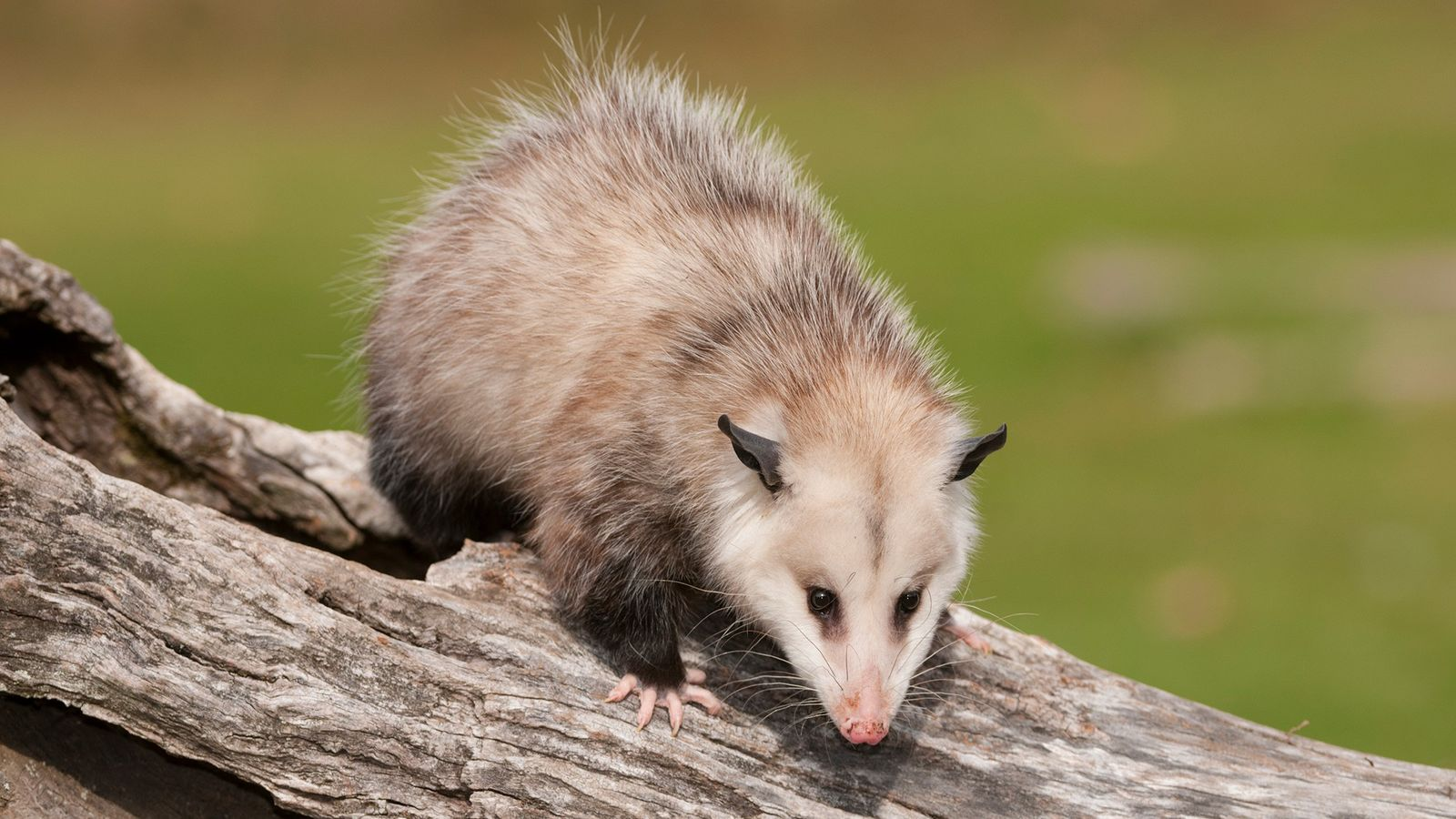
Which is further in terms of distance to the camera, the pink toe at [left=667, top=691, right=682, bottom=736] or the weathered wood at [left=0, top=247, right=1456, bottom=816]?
the pink toe at [left=667, top=691, right=682, bottom=736]

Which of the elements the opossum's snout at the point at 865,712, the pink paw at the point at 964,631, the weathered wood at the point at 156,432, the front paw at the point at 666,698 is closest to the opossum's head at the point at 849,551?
the opossum's snout at the point at 865,712

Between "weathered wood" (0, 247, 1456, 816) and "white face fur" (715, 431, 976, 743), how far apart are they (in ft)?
1.09

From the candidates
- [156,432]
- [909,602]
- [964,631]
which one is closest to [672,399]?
[909,602]

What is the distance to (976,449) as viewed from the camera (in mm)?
3027

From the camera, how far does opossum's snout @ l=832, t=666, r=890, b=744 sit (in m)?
2.89

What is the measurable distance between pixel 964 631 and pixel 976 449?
0.76m

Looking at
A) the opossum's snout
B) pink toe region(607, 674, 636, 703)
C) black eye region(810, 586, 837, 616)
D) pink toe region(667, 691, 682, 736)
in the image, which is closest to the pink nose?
the opossum's snout

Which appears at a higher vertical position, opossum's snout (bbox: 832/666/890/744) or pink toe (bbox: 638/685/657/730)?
opossum's snout (bbox: 832/666/890/744)

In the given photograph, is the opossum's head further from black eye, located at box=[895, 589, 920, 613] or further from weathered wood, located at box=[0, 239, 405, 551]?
weathered wood, located at box=[0, 239, 405, 551]

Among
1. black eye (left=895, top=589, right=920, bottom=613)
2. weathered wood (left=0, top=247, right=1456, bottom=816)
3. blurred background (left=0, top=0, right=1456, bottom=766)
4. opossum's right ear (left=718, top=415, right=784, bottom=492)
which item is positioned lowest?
weathered wood (left=0, top=247, right=1456, bottom=816)

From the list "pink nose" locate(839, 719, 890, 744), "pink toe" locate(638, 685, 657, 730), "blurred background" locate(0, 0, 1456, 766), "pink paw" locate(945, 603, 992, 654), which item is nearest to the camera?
"pink nose" locate(839, 719, 890, 744)

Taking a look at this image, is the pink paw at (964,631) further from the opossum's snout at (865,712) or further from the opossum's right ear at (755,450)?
Result: the opossum's right ear at (755,450)

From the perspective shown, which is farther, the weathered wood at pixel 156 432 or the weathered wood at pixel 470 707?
the weathered wood at pixel 156 432

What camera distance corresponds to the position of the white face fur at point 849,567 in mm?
2963
